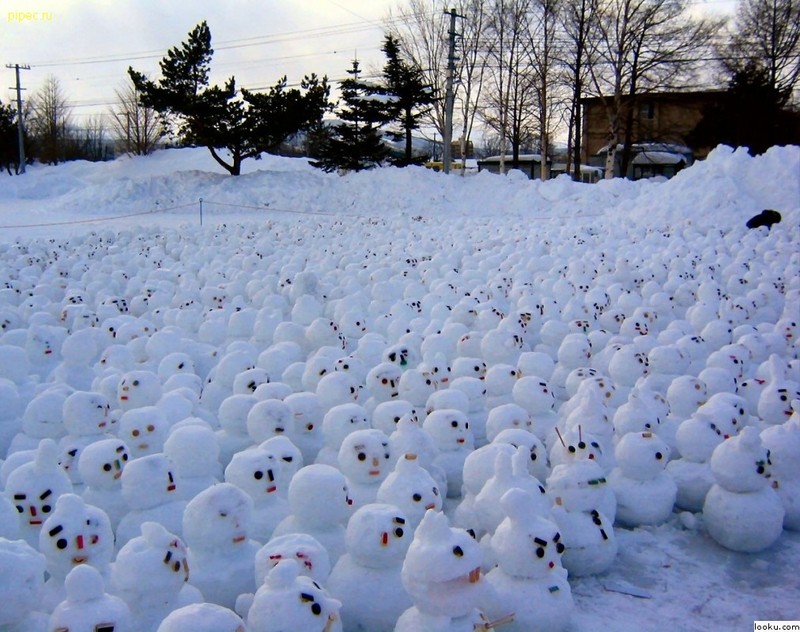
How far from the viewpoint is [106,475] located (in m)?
3.53

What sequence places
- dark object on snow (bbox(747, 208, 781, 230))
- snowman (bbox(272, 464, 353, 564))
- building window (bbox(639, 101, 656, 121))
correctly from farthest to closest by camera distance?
building window (bbox(639, 101, 656, 121)) → dark object on snow (bbox(747, 208, 781, 230)) → snowman (bbox(272, 464, 353, 564))

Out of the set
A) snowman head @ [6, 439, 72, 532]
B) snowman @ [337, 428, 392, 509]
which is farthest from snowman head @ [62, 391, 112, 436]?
snowman @ [337, 428, 392, 509]

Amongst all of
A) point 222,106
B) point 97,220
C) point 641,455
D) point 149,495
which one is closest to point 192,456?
point 149,495

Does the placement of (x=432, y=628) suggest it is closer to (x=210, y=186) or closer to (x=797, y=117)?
(x=210, y=186)

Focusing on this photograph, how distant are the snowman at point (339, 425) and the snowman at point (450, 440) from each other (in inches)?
16.2

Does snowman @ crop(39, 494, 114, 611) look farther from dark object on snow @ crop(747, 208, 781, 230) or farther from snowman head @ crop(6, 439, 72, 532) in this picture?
dark object on snow @ crop(747, 208, 781, 230)

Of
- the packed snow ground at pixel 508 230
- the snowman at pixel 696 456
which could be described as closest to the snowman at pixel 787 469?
the packed snow ground at pixel 508 230

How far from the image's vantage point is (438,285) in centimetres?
800

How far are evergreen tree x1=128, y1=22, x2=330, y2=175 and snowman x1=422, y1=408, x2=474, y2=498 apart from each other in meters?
22.1

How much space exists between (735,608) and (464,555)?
1552 millimetres

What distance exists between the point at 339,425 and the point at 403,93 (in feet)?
82.7

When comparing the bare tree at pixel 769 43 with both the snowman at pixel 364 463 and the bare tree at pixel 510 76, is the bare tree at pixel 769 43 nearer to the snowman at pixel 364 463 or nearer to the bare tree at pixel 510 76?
the bare tree at pixel 510 76

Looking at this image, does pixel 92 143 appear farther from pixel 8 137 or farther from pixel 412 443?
pixel 412 443

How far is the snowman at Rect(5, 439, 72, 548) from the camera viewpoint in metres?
3.28
